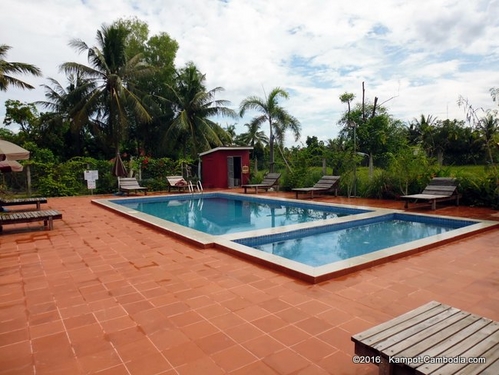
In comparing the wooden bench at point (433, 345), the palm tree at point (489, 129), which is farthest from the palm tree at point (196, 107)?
the wooden bench at point (433, 345)

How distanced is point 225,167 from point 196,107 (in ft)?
16.4

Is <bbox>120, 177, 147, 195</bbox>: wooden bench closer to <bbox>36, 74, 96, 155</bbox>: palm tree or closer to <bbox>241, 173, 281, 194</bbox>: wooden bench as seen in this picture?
<bbox>241, 173, 281, 194</bbox>: wooden bench

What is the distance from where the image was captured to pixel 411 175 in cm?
1078

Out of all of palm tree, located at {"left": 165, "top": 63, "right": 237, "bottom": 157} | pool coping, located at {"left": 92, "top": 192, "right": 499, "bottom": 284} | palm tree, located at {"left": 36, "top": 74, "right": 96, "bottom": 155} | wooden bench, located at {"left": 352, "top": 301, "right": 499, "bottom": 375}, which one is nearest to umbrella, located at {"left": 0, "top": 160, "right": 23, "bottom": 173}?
pool coping, located at {"left": 92, "top": 192, "right": 499, "bottom": 284}

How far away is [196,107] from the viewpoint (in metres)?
20.6

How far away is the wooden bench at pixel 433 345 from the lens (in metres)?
1.66

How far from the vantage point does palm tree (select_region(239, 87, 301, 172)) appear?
1789 centimetres

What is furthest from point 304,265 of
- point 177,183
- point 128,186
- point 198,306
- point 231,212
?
point 177,183

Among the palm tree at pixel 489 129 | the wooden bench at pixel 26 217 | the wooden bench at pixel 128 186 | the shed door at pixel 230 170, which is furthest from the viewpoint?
the shed door at pixel 230 170

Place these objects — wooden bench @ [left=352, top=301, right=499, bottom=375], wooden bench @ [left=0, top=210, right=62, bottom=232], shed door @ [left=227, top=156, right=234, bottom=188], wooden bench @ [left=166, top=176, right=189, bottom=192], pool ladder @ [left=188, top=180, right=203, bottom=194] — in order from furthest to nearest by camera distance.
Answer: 1. shed door @ [left=227, top=156, right=234, bottom=188]
2. pool ladder @ [left=188, top=180, right=203, bottom=194]
3. wooden bench @ [left=166, top=176, right=189, bottom=192]
4. wooden bench @ [left=0, top=210, right=62, bottom=232]
5. wooden bench @ [left=352, top=301, right=499, bottom=375]

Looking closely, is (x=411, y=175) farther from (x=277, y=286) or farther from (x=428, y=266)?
(x=277, y=286)

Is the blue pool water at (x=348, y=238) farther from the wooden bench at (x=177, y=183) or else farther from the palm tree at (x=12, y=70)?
the palm tree at (x=12, y=70)

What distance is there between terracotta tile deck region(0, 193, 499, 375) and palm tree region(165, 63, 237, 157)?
1572 cm

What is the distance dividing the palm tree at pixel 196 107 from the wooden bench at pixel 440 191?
43.9 feet
